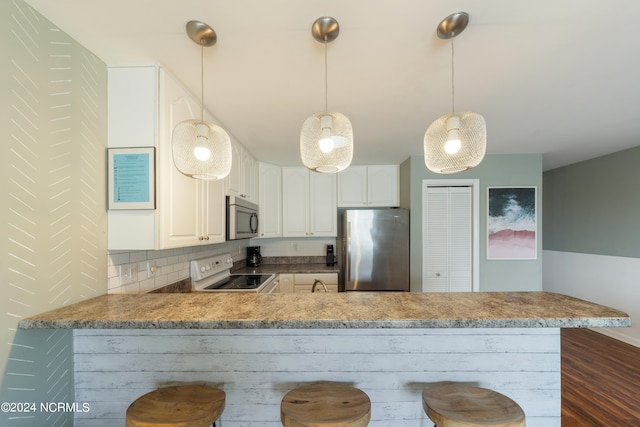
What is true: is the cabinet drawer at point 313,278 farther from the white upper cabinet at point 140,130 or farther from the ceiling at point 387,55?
the white upper cabinet at point 140,130

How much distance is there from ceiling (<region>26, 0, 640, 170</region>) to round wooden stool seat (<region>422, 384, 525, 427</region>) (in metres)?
1.61

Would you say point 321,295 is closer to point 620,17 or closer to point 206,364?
point 206,364

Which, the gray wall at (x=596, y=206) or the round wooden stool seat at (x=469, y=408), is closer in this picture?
the round wooden stool seat at (x=469, y=408)

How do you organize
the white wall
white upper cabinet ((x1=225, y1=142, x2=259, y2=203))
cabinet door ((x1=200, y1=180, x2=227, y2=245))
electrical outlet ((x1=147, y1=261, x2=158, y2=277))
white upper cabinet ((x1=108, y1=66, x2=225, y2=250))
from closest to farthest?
white upper cabinet ((x1=108, y1=66, x2=225, y2=250)), electrical outlet ((x1=147, y1=261, x2=158, y2=277)), cabinet door ((x1=200, y1=180, x2=227, y2=245)), white upper cabinet ((x1=225, y1=142, x2=259, y2=203)), the white wall

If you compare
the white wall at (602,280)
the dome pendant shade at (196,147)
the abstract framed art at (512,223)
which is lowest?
the white wall at (602,280)

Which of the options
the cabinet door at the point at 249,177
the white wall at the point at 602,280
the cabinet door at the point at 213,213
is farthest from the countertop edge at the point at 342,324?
the white wall at the point at 602,280

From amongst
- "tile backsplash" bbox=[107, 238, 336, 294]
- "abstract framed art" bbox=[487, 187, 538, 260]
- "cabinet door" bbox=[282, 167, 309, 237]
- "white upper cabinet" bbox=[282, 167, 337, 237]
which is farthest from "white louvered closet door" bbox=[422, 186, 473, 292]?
"tile backsplash" bbox=[107, 238, 336, 294]

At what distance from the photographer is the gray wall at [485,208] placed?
314cm

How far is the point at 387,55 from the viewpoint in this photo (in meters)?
1.32

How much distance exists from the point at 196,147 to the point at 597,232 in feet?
15.9

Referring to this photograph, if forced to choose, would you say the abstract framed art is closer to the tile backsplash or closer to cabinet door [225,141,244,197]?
cabinet door [225,141,244,197]

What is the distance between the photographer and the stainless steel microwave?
232 centimetres

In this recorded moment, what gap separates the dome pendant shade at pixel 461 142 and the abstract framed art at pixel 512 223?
7.99 feet

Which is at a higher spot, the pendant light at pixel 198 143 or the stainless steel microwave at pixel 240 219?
the pendant light at pixel 198 143
